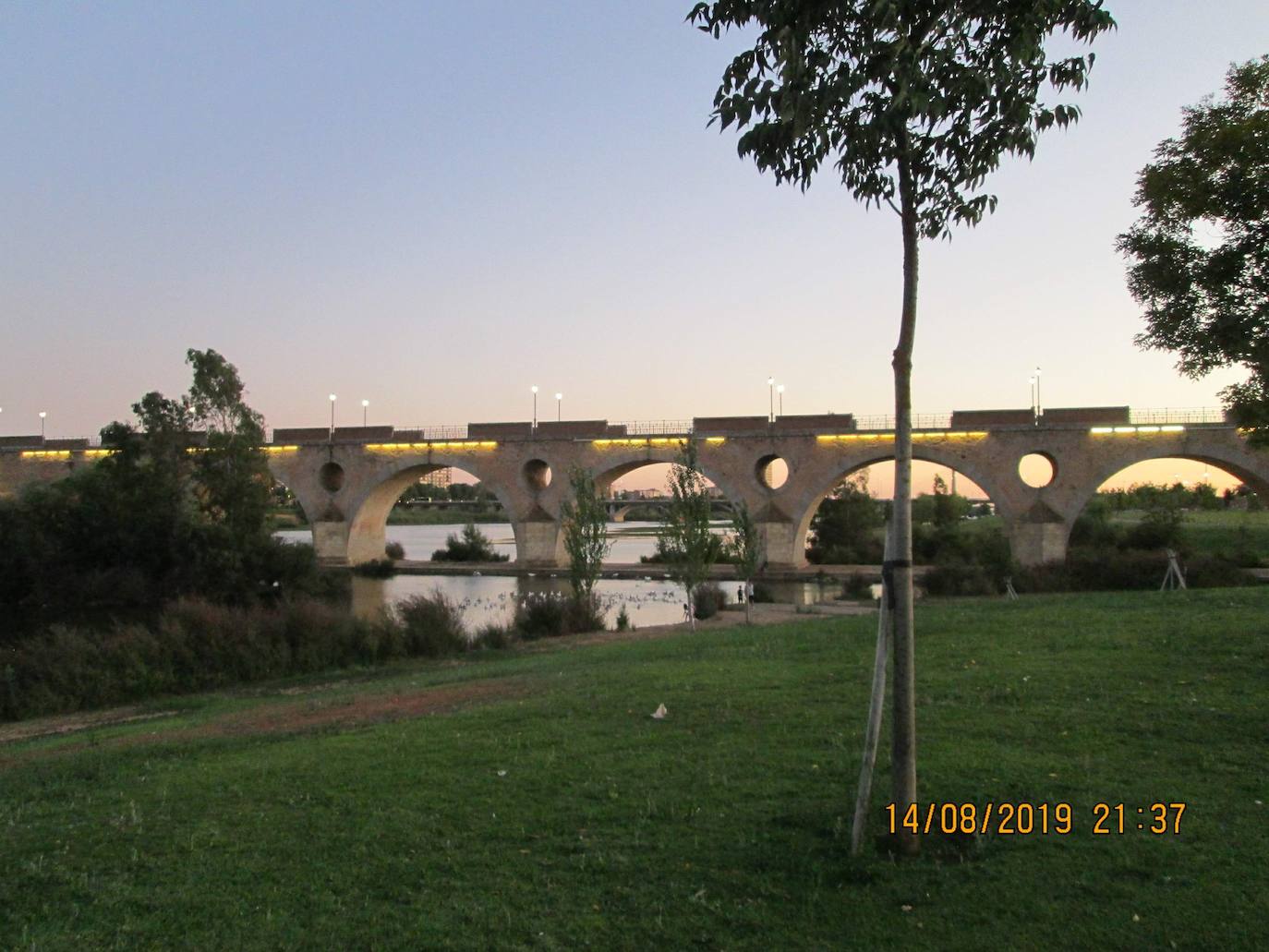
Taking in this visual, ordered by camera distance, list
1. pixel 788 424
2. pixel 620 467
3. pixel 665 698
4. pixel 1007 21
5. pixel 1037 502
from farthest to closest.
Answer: pixel 620 467 → pixel 788 424 → pixel 1037 502 → pixel 665 698 → pixel 1007 21

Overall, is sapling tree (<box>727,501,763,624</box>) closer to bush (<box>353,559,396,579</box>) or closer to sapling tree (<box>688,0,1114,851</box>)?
sapling tree (<box>688,0,1114,851</box>)

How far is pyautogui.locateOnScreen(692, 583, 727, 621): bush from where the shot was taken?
73.5 feet

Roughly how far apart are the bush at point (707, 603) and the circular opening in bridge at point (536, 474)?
67.9ft

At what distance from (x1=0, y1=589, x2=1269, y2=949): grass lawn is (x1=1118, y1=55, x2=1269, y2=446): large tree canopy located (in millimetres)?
2920

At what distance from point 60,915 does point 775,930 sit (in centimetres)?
302

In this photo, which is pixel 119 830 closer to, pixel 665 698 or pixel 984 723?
pixel 665 698

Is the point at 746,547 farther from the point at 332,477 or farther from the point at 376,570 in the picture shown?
the point at 332,477

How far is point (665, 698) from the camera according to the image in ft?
26.3

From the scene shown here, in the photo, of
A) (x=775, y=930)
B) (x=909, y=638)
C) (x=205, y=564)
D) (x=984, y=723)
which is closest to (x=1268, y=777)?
(x=984, y=723)

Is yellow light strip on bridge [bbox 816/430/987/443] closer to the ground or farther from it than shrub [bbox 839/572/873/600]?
farther from it

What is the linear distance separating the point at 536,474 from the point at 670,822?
40705 millimetres

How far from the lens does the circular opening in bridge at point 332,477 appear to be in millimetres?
48531
